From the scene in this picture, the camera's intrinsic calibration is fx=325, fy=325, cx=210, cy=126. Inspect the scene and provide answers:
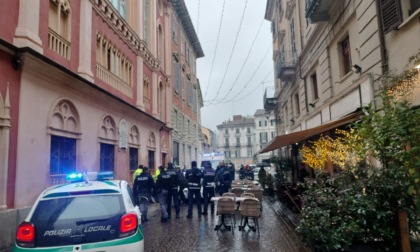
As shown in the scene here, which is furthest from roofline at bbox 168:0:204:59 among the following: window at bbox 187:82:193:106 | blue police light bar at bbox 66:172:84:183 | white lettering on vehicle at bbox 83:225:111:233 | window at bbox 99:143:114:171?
white lettering on vehicle at bbox 83:225:111:233

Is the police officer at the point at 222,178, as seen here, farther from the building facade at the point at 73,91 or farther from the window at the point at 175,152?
the window at the point at 175,152

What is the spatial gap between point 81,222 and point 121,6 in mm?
14633

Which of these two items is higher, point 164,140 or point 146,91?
point 146,91

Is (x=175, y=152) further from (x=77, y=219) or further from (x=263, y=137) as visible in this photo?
(x=263, y=137)

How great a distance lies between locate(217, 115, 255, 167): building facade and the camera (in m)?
89.2

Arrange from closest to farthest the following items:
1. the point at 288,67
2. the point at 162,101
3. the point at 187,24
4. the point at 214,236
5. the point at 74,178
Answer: the point at 74,178 → the point at 214,236 → the point at 288,67 → the point at 162,101 → the point at 187,24

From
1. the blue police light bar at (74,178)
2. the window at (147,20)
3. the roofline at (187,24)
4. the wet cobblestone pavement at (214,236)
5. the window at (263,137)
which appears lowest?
the wet cobblestone pavement at (214,236)

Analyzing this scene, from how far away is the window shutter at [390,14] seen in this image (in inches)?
296

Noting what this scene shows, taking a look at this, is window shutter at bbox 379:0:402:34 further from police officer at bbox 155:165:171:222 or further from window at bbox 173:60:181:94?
window at bbox 173:60:181:94

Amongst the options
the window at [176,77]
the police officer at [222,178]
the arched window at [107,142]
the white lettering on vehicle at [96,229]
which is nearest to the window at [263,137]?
the window at [176,77]

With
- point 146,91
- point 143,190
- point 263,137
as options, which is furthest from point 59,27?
point 263,137

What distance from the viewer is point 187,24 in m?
32.9

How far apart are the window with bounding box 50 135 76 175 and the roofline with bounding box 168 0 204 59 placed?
19.2 meters

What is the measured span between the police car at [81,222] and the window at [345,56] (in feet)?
31.1
